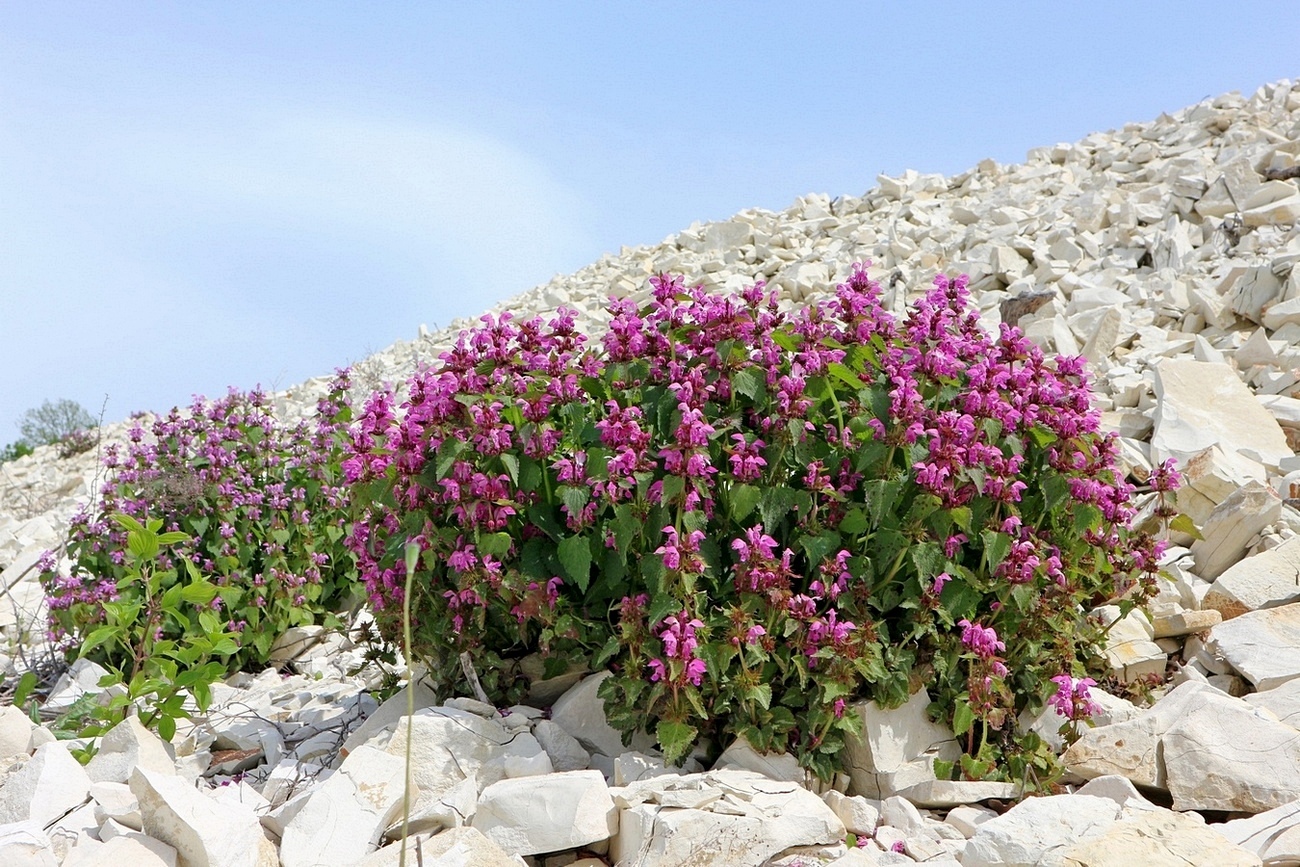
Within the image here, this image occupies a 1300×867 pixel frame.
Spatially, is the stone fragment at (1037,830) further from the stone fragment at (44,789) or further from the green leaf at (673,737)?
the stone fragment at (44,789)

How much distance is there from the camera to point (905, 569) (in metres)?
4.12

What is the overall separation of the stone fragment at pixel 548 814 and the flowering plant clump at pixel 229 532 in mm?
3470

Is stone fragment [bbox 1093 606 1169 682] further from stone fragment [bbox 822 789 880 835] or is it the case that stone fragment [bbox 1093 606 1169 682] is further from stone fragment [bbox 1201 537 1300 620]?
stone fragment [bbox 822 789 880 835]

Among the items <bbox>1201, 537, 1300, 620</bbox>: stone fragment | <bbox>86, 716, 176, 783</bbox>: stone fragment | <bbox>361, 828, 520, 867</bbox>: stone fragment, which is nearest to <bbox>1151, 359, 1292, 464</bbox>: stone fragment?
<bbox>1201, 537, 1300, 620</bbox>: stone fragment

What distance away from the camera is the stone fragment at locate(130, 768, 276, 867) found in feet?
11.4

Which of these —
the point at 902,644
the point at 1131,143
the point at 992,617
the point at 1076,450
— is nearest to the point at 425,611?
the point at 902,644

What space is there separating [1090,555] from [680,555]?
1.92 m

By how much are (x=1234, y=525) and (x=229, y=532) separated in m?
5.78

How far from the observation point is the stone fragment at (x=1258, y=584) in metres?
5.52

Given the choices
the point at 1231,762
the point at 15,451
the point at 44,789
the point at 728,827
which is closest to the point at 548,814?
the point at 728,827

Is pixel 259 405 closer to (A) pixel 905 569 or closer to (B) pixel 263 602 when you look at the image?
(B) pixel 263 602

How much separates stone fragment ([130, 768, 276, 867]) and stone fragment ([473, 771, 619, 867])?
714 mm

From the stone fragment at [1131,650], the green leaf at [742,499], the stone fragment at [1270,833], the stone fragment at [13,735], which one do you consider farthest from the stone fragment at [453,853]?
the stone fragment at [1131,650]

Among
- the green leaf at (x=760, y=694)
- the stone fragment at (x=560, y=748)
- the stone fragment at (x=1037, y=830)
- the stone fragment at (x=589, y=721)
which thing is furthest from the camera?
the stone fragment at (x=589, y=721)
